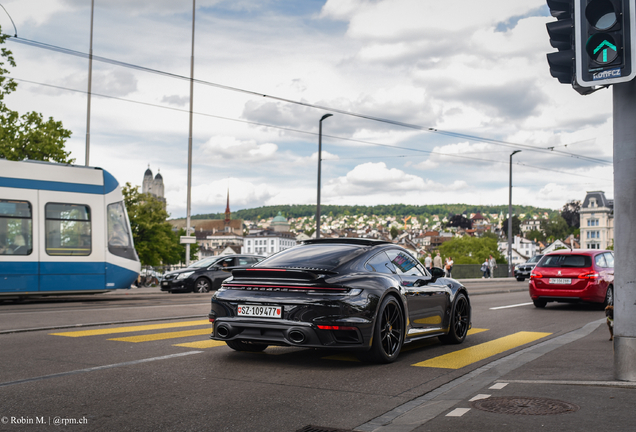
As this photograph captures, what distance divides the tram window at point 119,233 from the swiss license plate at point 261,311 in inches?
505

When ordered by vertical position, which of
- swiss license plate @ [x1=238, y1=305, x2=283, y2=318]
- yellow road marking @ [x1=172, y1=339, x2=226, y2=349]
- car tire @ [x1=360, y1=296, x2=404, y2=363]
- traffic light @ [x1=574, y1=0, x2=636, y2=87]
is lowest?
yellow road marking @ [x1=172, y1=339, x2=226, y2=349]

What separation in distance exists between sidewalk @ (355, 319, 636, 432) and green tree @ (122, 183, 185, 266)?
60.1 metres

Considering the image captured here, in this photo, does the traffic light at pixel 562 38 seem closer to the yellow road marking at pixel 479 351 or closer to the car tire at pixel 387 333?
the car tire at pixel 387 333

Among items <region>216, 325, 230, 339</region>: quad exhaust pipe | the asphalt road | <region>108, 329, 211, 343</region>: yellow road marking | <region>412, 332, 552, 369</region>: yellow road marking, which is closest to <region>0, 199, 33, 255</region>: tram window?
the asphalt road

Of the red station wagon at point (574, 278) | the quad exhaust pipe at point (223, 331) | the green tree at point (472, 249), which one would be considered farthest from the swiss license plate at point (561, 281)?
the green tree at point (472, 249)

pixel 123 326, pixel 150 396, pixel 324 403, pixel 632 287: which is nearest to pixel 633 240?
pixel 632 287

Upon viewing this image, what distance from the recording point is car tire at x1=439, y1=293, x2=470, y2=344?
9.17m

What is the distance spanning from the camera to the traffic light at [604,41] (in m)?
5.65

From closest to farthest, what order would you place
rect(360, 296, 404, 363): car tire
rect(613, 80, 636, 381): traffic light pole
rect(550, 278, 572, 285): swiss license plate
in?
rect(613, 80, 636, 381): traffic light pole
rect(360, 296, 404, 363): car tire
rect(550, 278, 572, 285): swiss license plate

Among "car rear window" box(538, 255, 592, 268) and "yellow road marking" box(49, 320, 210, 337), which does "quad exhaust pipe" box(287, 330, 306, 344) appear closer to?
"yellow road marking" box(49, 320, 210, 337)

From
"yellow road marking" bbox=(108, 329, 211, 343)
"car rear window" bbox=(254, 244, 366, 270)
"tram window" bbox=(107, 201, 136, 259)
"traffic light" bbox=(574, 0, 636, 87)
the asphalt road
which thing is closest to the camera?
the asphalt road

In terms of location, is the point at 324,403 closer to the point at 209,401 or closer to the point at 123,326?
the point at 209,401

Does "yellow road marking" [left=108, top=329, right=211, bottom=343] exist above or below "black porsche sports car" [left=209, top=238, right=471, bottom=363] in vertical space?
below

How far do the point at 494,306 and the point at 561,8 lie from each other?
12200 mm
